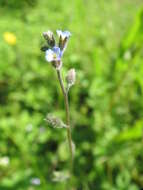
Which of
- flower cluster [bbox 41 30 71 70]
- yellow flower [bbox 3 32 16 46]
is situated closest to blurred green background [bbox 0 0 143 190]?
yellow flower [bbox 3 32 16 46]

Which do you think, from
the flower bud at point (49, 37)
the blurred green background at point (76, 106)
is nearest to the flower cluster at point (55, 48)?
the flower bud at point (49, 37)

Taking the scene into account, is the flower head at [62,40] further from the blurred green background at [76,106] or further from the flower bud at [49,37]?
the blurred green background at [76,106]

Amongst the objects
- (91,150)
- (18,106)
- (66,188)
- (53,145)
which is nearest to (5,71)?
(18,106)

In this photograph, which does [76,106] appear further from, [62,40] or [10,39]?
[62,40]

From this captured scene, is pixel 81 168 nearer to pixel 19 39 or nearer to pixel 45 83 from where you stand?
pixel 45 83

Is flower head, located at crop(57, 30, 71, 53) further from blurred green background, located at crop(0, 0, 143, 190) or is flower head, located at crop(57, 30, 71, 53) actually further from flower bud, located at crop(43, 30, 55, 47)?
blurred green background, located at crop(0, 0, 143, 190)

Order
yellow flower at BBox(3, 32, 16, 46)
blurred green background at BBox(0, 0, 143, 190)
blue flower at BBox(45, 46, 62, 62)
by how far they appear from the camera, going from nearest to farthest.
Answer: blue flower at BBox(45, 46, 62, 62), blurred green background at BBox(0, 0, 143, 190), yellow flower at BBox(3, 32, 16, 46)
